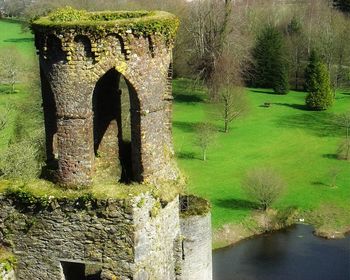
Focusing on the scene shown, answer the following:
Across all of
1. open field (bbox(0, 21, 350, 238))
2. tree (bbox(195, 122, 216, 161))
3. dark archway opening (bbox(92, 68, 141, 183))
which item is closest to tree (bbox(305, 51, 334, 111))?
open field (bbox(0, 21, 350, 238))

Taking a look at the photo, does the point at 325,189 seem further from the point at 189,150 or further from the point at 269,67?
the point at 269,67

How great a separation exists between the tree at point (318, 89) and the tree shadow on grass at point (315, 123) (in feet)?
3.36

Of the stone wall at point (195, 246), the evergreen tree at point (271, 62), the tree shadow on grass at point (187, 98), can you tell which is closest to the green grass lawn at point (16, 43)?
the tree shadow on grass at point (187, 98)

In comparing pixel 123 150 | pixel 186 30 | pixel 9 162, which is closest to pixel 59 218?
pixel 123 150

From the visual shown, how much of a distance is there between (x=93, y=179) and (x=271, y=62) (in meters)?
47.4

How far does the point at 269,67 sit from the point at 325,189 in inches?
1026

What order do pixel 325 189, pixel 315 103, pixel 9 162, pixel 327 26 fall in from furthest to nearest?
pixel 327 26 → pixel 315 103 → pixel 325 189 → pixel 9 162

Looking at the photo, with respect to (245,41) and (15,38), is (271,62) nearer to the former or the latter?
(245,41)

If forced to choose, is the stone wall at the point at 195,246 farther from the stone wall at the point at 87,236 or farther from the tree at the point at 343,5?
the tree at the point at 343,5

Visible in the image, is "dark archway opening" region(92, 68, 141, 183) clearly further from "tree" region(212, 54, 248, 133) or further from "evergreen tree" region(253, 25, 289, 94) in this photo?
"evergreen tree" region(253, 25, 289, 94)

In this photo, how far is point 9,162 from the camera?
2338 centimetres

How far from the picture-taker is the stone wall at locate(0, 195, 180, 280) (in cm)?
954

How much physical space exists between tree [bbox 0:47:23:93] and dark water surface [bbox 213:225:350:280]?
90.2 ft

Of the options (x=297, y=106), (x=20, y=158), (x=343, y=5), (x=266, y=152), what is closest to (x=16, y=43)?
(x=297, y=106)
